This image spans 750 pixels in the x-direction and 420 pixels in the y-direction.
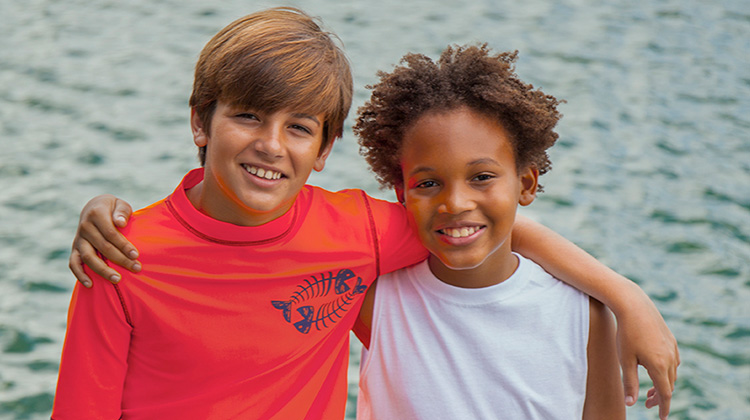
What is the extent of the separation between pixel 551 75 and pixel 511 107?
414cm

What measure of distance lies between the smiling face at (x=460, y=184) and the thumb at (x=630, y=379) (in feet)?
1.19

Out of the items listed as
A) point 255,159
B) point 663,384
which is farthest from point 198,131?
point 663,384

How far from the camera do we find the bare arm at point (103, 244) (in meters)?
1.63

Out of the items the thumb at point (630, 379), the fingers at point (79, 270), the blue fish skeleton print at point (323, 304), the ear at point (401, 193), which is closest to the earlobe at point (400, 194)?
the ear at point (401, 193)

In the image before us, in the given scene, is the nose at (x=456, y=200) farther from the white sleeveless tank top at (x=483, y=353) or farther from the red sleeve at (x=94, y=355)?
the red sleeve at (x=94, y=355)

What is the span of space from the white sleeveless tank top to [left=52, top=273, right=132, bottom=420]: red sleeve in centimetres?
55

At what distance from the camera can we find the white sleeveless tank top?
1893 millimetres

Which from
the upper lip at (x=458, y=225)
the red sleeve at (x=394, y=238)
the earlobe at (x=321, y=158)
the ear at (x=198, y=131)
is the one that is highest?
the ear at (x=198, y=131)

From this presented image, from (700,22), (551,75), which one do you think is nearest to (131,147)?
(551,75)

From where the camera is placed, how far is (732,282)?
398cm

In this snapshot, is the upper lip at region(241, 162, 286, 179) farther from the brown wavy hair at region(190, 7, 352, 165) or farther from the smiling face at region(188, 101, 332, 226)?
the brown wavy hair at region(190, 7, 352, 165)

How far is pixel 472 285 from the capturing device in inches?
76.5

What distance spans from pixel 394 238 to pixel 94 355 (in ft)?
2.17

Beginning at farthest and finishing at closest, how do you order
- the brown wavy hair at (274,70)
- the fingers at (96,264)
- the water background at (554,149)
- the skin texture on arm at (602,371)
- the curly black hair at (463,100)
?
the water background at (554,149) → the skin texture on arm at (602,371) → the curly black hair at (463,100) → the brown wavy hair at (274,70) → the fingers at (96,264)
